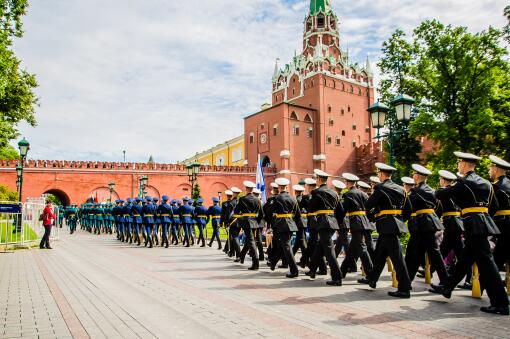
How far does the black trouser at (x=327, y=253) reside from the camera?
311 inches

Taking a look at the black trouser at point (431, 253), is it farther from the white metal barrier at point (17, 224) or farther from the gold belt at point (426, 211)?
the white metal barrier at point (17, 224)

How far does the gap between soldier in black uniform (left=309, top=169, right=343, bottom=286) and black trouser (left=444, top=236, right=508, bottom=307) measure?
2269 mm

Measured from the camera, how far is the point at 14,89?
24.7 meters

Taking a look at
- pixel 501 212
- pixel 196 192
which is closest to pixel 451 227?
pixel 501 212

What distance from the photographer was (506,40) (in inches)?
1009

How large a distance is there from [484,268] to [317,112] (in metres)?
51.8

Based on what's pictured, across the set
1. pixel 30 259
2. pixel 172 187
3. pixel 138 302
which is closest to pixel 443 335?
pixel 138 302

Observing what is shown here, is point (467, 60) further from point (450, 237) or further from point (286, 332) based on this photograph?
point (286, 332)

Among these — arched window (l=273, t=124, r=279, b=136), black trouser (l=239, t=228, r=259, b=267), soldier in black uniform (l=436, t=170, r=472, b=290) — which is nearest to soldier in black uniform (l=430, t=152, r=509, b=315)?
soldier in black uniform (l=436, t=170, r=472, b=290)

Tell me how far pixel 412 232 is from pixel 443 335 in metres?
3.11

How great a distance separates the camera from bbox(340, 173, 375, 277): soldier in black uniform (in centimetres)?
829

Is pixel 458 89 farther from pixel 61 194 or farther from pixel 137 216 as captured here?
pixel 61 194

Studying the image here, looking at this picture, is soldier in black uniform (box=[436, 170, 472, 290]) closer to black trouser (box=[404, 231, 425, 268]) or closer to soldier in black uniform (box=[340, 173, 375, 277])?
black trouser (box=[404, 231, 425, 268])

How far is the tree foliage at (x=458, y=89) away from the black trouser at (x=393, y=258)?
68.8ft
